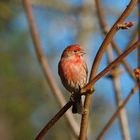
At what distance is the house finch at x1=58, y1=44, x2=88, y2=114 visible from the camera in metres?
4.69

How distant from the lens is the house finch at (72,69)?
4.69 meters

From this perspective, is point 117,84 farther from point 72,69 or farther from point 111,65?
point 111,65

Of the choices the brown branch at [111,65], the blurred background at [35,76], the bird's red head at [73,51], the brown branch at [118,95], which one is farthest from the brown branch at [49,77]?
the blurred background at [35,76]

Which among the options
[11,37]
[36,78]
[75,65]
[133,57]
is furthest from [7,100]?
[75,65]

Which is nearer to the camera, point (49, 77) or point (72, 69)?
point (49, 77)

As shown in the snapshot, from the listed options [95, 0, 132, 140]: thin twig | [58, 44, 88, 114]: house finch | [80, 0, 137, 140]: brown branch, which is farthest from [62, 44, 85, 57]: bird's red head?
[80, 0, 137, 140]: brown branch

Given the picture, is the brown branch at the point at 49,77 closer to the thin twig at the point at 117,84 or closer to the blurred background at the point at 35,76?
the thin twig at the point at 117,84

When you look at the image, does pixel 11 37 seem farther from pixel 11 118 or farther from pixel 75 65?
pixel 75 65

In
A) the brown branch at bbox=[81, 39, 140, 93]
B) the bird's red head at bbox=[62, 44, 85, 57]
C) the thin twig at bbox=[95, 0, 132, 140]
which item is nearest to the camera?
the brown branch at bbox=[81, 39, 140, 93]

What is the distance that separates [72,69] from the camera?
483 cm

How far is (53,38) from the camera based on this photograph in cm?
1316

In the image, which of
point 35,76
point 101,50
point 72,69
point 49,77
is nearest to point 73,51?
point 72,69

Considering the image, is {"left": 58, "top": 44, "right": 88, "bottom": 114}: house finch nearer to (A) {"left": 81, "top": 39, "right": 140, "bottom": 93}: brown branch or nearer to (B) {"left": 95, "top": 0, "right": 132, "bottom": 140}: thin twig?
(B) {"left": 95, "top": 0, "right": 132, "bottom": 140}: thin twig

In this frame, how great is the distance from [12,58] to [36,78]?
884 mm
